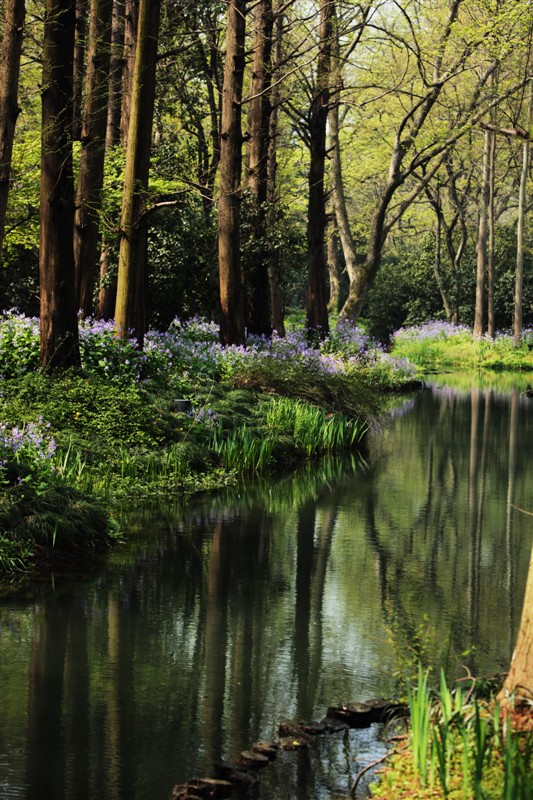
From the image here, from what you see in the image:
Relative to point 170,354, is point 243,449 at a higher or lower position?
lower

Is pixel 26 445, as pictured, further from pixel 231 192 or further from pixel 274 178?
pixel 274 178

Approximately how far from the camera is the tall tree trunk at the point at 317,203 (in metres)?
25.2

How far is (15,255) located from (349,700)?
19.6m

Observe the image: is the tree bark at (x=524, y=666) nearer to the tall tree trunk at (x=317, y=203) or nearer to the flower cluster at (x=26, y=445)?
the flower cluster at (x=26, y=445)

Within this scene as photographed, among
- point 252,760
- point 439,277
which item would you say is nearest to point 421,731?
point 252,760

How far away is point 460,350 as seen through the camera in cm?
4031

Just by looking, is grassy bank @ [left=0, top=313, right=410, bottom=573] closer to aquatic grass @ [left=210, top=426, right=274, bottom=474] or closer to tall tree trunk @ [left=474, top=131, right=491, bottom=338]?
aquatic grass @ [left=210, top=426, right=274, bottom=474]

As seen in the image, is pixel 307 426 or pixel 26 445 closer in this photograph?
pixel 26 445

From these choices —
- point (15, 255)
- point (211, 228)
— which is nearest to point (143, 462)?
point (211, 228)

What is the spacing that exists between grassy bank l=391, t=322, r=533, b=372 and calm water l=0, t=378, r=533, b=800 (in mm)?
25842

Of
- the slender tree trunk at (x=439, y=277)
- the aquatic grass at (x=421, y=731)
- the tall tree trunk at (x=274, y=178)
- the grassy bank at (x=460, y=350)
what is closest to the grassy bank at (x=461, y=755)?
the aquatic grass at (x=421, y=731)

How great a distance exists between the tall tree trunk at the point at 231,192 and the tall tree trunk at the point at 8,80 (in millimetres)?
7408

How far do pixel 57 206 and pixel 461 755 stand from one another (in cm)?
1055

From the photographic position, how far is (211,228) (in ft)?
74.3
